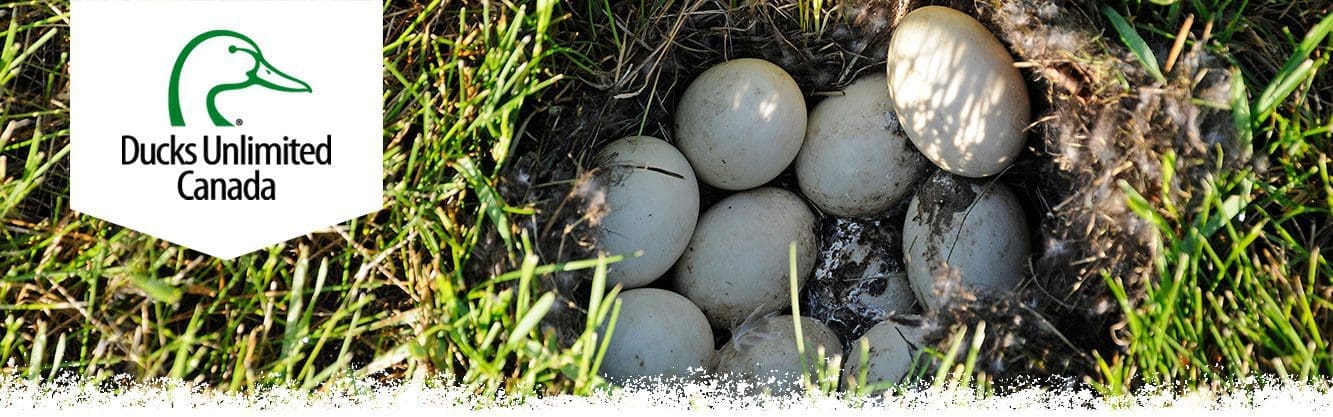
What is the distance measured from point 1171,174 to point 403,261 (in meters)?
1.07

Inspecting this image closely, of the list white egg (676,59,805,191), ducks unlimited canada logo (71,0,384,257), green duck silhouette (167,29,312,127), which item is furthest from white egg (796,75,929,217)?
green duck silhouette (167,29,312,127)

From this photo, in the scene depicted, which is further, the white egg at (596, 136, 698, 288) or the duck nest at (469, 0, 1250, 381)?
the white egg at (596, 136, 698, 288)

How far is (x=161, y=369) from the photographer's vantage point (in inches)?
59.2

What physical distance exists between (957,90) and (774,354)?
48 cm

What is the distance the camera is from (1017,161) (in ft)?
5.49

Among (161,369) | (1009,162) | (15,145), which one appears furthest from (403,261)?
(1009,162)

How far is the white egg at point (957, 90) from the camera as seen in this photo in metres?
1.55

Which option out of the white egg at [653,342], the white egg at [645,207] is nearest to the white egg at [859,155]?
the white egg at [645,207]

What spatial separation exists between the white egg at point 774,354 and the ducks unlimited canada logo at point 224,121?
0.60 m

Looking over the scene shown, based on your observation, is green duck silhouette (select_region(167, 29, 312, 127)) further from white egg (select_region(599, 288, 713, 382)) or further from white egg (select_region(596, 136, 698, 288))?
white egg (select_region(599, 288, 713, 382))

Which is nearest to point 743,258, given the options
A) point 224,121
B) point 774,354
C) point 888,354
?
point 774,354

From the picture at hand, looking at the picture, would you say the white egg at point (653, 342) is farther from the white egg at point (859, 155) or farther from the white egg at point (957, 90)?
the white egg at point (957, 90)

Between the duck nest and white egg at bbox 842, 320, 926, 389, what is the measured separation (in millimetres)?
53

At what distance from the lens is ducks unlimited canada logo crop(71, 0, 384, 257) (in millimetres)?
1561
